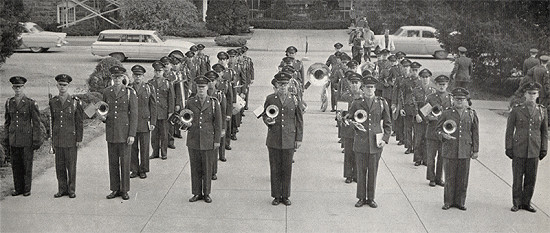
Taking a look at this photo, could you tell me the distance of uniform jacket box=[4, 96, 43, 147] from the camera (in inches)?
405

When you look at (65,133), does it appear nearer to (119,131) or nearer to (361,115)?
(119,131)

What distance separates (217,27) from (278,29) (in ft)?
21.0

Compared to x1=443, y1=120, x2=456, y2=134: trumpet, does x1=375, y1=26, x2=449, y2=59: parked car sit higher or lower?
higher

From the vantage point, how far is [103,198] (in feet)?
34.1

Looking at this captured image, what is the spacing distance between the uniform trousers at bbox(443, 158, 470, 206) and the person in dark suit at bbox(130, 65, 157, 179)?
16.3 feet

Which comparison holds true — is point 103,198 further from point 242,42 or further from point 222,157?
point 242,42

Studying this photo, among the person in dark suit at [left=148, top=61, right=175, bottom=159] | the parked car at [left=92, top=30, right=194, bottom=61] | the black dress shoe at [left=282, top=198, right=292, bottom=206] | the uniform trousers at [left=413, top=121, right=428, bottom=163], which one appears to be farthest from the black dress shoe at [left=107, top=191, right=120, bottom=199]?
the parked car at [left=92, top=30, right=194, bottom=61]

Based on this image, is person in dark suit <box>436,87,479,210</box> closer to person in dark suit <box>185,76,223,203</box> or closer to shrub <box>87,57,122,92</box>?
person in dark suit <box>185,76,223,203</box>

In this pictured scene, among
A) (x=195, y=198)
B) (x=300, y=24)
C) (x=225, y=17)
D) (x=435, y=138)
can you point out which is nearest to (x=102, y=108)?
(x=195, y=198)

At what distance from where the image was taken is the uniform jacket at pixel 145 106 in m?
11.7

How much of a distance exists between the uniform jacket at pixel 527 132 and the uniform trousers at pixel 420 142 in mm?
2639

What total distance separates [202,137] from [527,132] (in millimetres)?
4686

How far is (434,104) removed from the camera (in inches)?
463

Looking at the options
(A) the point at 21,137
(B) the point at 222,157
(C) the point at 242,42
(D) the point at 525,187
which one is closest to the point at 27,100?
(A) the point at 21,137
